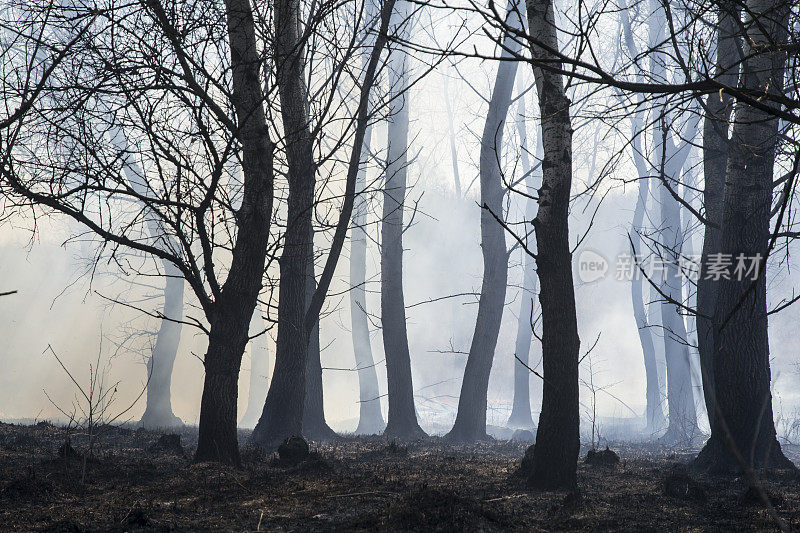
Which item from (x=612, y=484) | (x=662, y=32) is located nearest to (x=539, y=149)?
(x=662, y=32)

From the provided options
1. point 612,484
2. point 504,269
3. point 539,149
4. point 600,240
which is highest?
point 600,240

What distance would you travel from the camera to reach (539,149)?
2130 centimetres

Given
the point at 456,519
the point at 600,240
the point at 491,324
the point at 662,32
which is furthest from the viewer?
the point at 600,240

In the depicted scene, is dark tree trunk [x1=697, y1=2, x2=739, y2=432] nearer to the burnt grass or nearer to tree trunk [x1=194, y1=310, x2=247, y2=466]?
the burnt grass

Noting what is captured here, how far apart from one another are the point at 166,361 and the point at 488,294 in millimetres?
12616

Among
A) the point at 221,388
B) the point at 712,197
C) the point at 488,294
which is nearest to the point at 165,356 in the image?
the point at 488,294

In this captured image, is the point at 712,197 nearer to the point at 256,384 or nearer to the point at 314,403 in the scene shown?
the point at 314,403

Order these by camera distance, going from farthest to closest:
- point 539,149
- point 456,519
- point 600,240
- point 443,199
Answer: point 600,240, point 443,199, point 539,149, point 456,519

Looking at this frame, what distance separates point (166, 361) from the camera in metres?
20.0

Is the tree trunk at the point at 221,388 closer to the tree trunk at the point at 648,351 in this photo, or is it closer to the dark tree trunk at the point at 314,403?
the dark tree trunk at the point at 314,403

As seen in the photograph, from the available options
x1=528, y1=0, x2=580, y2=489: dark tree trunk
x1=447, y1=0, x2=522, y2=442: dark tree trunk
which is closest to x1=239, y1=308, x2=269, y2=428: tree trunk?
x1=447, y1=0, x2=522, y2=442: dark tree trunk

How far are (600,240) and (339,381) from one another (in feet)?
87.9

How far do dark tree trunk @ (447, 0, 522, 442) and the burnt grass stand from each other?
5392 mm

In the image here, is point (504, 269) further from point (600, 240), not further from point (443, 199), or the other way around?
point (600, 240)
